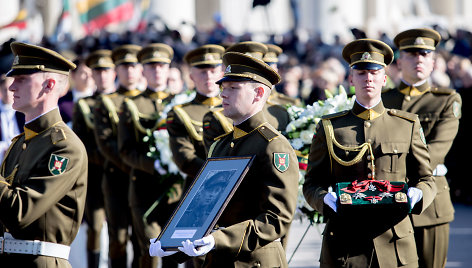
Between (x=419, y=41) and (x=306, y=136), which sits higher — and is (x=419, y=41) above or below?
above

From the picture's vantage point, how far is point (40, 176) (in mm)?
4938

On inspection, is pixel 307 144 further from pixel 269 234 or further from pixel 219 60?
pixel 269 234

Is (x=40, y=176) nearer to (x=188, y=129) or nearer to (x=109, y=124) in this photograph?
(x=188, y=129)

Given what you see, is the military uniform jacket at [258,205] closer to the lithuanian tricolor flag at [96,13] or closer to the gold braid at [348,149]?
the gold braid at [348,149]

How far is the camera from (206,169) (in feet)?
15.8

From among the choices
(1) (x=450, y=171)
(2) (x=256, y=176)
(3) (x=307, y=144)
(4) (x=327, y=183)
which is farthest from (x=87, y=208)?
(1) (x=450, y=171)

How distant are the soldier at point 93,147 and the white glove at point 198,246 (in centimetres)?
549

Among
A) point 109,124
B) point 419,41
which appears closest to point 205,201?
point 419,41

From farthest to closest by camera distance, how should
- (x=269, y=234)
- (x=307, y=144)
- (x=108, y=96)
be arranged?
(x=108, y=96), (x=307, y=144), (x=269, y=234)

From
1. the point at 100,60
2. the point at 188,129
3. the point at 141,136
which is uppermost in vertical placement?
the point at 188,129

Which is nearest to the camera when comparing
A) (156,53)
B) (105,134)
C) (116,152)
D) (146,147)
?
(146,147)

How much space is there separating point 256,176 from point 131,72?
5.07m

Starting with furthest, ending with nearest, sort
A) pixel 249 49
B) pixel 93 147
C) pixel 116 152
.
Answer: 1. pixel 93 147
2. pixel 116 152
3. pixel 249 49

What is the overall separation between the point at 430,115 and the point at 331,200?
188 cm
